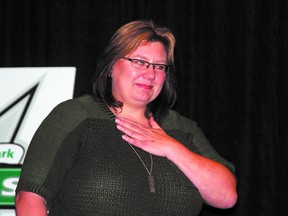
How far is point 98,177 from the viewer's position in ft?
5.14

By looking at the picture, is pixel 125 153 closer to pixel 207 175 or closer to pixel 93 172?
pixel 93 172

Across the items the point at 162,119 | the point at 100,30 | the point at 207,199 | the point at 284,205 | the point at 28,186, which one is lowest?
the point at 284,205

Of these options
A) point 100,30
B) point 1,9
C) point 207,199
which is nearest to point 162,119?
point 207,199

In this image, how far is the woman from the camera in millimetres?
1553

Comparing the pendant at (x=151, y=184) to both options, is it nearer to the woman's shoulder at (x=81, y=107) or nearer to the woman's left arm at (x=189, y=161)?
the woman's left arm at (x=189, y=161)

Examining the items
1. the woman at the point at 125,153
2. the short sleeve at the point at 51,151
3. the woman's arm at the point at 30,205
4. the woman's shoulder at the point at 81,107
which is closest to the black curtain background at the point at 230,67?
the woman at the point at 125,153

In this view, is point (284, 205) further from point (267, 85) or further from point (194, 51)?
point (194, 51)

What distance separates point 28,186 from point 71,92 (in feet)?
3.90

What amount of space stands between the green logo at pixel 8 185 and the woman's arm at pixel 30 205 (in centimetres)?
111

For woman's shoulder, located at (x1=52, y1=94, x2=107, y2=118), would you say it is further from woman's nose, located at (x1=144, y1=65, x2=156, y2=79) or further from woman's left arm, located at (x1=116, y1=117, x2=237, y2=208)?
woman's nose, located at (x1=144, y1=65, x2=156, y2=79)

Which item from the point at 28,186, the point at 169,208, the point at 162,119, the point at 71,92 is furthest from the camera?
the point at 71,92

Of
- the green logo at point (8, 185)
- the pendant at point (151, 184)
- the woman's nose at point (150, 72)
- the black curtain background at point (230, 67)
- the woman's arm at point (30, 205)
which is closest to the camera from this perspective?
the woman's arm at point (30, 205)

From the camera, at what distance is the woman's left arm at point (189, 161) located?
1672 millimetres

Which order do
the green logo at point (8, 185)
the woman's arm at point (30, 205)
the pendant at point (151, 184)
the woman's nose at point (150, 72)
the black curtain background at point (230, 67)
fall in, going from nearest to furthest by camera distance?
the woman's arm at point (30, 205) → the pendant at point (151, 184) → the woman's nose at point (150, 72) → the green logo at point (8, 185) → the black curtain background at point (230, 67)
